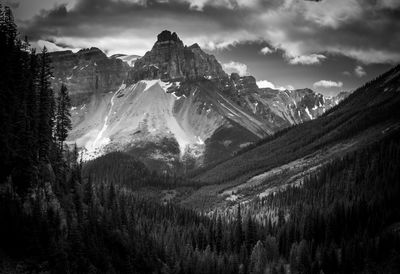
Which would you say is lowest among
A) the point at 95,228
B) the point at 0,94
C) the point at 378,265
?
the point at 378,265

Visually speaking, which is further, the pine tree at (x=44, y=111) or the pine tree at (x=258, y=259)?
the pine tree at (x=258, y=259)

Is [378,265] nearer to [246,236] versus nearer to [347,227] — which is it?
[347,227]

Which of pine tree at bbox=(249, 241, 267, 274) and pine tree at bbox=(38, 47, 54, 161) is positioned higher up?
pine tree at bbox=(38, 47, 54, 161)

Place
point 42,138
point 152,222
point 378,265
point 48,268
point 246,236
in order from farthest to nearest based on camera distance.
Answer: point 152,222, point 246,236, point 378,265, point 42,138, point 48,268

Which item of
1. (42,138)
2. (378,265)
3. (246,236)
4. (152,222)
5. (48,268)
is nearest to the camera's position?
(48,268)

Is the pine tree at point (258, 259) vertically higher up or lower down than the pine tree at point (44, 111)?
lower down

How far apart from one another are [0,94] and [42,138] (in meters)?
15.2

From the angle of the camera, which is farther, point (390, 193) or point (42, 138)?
point (390, 193)

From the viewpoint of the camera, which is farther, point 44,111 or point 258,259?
point 258,259

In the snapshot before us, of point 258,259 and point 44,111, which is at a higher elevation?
point 44,111

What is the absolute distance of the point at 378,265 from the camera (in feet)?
459

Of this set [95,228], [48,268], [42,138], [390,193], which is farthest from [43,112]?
[390,193]

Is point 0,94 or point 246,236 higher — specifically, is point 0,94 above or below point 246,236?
above

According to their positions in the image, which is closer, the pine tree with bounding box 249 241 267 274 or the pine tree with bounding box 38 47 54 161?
Result: the pine tree with bounding box 38 47 54 161
